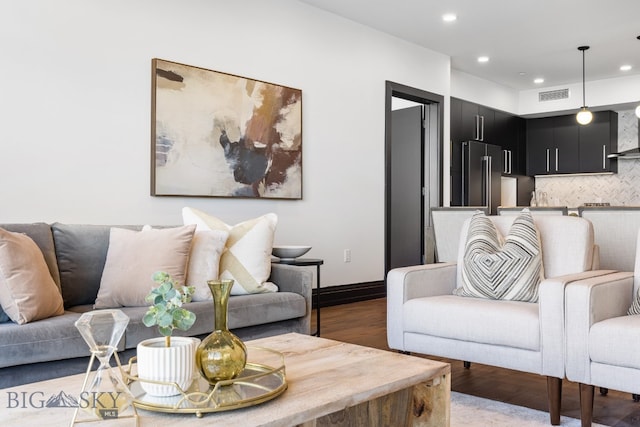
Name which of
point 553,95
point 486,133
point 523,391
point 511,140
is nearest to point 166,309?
point 523,391

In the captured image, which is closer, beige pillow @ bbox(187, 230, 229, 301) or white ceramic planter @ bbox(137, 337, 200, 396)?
white ceramic planter @ bbox(137, 337, 200, 396)

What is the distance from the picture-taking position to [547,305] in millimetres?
2281

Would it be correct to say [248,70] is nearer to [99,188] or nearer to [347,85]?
[347,85]

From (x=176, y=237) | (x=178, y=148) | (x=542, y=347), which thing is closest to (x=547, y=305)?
(x=542, y=347)

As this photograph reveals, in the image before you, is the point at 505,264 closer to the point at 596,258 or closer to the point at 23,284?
the point at 596,258

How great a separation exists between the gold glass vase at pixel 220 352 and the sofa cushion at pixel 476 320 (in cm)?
136

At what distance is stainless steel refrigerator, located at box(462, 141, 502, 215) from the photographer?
23.7ft

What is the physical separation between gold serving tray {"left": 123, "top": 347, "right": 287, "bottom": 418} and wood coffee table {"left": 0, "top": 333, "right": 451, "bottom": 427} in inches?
0.6

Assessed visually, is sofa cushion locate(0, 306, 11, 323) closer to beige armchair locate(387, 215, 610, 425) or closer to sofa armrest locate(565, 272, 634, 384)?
beige armchair locate(387, 215, 610, 425)

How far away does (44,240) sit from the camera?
2.72 m

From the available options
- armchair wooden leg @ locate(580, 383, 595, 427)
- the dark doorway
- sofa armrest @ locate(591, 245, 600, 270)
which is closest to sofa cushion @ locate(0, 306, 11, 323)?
armchair wooden leg @ locate(580, 383, 595, 427)

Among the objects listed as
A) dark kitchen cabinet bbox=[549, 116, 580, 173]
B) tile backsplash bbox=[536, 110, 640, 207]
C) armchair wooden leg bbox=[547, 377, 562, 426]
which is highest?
dark kitchen cabinet bbox=[549, 116, 580, 173]

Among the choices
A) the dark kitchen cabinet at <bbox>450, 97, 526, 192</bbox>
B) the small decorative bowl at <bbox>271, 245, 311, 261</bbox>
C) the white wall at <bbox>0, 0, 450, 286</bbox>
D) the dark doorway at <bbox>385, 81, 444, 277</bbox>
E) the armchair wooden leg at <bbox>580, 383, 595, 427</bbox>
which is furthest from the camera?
the dark kitchen cabinet at <bbox>450, 97, 526, 192</bbox>

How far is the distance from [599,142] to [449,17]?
400cm
